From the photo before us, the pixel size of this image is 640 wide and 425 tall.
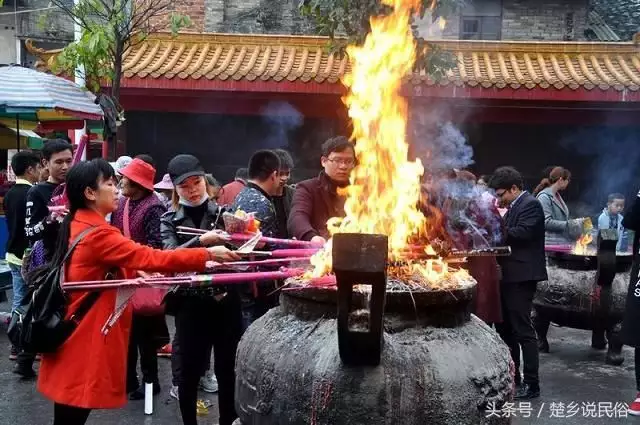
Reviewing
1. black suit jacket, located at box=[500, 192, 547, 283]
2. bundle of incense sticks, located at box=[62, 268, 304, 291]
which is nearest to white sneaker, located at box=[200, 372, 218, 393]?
black suit jacket, located at box=[500, 192, 547, 283]

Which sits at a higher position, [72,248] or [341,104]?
[341,104]

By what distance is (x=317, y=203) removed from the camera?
473 centimetres

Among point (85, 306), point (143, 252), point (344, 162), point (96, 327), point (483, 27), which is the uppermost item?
point (483, 27)

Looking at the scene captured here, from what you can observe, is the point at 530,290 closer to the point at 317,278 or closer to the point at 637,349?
the point at 637,349

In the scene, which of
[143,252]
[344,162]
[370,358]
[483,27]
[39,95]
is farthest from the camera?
[483,27]

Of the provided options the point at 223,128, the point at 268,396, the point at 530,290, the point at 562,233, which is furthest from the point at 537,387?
the point at 223,128

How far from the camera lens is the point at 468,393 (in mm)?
2934

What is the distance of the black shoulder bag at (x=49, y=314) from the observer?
3.46 metres

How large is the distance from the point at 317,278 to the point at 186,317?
1412mm

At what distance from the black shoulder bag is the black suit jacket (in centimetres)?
365

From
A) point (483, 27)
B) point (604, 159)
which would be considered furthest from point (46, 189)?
point (483, 27)

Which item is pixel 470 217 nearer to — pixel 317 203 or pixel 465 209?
pixel 465 209

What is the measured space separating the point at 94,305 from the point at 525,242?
378 cm

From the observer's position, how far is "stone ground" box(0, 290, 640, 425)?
Result: 5379 millimetres
